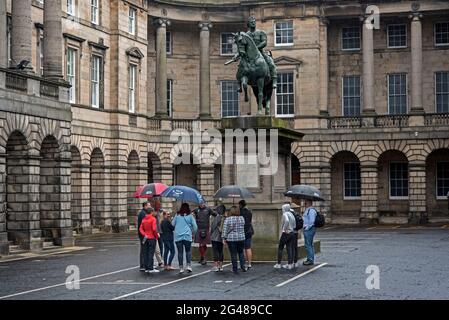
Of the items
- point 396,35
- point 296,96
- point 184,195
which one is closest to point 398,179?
point 296,96

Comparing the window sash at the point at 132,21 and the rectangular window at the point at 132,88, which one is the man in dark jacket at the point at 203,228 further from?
the window sash at the point at 132,21

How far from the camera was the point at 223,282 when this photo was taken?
23.4 meters

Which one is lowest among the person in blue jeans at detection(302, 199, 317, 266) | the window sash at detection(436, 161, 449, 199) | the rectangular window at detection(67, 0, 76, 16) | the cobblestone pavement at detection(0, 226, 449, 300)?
the cobblestone pavement at detection(0, 226, 449, 300)

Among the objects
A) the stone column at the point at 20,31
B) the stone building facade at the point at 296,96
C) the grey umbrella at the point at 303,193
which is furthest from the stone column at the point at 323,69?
the grey umbrella at the point at 303,193

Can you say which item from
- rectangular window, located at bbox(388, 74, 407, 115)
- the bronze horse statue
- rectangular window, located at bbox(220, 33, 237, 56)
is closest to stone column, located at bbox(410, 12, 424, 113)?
rectangular window, located at bbox(388, 74, 407, 115)

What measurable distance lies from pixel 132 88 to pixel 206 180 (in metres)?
8.84

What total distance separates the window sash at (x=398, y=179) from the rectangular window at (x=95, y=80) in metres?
21.6

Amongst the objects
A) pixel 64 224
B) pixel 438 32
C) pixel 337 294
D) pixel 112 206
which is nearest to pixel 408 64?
pixel 438 32

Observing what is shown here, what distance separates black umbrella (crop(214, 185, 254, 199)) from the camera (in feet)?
89.2

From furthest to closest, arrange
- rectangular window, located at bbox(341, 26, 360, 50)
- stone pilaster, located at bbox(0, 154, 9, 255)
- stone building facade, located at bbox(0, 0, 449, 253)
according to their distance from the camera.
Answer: rectangular window, located at bbox(341, 26, 360, 50) → stone building facade, located at bbox(0, 0, 449, 253) → stone pilaster, located at bbox(0, 154, 9, 255)

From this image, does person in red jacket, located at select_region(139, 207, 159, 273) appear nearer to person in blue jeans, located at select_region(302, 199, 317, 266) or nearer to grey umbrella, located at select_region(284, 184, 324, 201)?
grey umbrella, located at select_region(284, 184, 324, 201)

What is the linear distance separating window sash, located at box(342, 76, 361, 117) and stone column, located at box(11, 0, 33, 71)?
101ft

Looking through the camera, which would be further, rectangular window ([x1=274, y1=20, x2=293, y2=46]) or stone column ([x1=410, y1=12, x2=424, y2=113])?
rectangular window ([x1=274, y1=20, x2=293, y2=46])

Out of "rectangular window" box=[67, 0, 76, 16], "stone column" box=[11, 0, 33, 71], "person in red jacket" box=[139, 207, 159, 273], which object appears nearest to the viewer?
"person in red jacket" box=[139, 207, 159, 273]
